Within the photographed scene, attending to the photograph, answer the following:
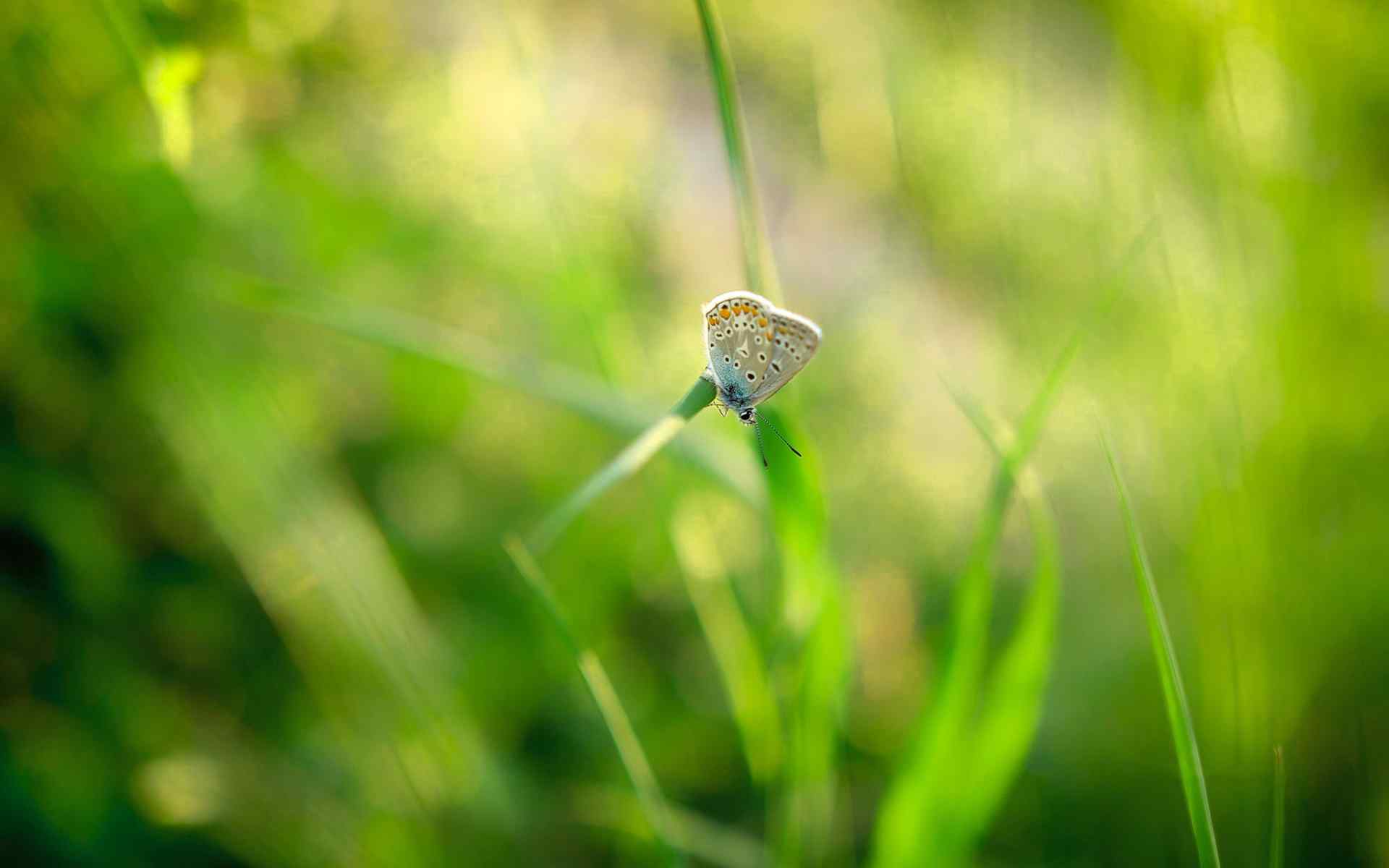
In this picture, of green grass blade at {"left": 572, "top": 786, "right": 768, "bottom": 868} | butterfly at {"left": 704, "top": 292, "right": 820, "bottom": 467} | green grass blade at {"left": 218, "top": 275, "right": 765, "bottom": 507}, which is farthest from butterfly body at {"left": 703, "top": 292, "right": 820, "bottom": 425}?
green grass blade at {"left": 572, "top": 786, "right": 768, "bottom": 868}

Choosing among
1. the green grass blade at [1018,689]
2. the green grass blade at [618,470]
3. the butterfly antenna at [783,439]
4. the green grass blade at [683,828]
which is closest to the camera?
the green grass blade at [618,470]

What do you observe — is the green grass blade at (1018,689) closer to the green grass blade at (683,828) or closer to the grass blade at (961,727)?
the grass blade at (961,727)

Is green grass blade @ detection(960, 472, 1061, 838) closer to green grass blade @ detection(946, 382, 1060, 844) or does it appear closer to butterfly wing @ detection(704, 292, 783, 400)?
green grass blade @ detection(946, 382, 1060, 844)

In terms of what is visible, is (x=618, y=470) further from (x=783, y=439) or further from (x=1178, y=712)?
(x=1178, y=712)

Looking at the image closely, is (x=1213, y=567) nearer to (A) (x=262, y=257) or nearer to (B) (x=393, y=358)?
(B) (x=393, y=358)

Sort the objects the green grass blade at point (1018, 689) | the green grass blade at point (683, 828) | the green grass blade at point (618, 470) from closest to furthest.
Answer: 1. the green grass blade at point (618, 470)
2. the green grass blade at point (1018, 689)
3. the green grass blade at point (683, 828)

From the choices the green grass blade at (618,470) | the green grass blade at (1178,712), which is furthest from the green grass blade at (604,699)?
the green grass blade at (1178,712)

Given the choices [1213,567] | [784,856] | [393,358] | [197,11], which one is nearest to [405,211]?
[393,358]

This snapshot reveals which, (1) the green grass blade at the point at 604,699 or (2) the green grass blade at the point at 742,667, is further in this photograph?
(2) the green grass blade at the point at 742,667
